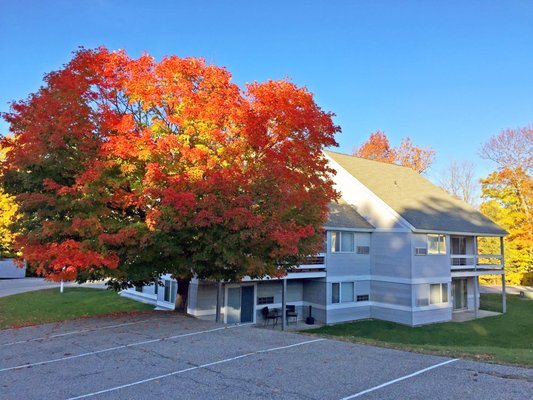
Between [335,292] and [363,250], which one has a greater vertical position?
[363,250]

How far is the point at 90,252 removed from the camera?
34.8ft

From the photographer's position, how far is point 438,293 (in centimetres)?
2403

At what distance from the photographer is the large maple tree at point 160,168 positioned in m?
10.8

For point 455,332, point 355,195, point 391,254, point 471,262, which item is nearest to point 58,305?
point 355,195

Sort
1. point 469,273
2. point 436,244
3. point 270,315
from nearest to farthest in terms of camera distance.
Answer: point 270,315 → point 436,244 → point 469,273

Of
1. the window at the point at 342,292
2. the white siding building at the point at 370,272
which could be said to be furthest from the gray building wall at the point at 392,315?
the window at the point at 342,292

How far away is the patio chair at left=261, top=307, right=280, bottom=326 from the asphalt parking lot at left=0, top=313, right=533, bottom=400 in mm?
9610

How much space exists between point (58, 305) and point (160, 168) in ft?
57.9

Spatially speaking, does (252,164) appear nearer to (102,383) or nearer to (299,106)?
(299,106)

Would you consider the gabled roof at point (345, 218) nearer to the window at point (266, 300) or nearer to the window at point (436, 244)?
the window at point (436, 244)

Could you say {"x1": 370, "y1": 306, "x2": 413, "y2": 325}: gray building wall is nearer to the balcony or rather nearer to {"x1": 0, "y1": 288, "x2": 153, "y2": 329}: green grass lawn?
the balcony

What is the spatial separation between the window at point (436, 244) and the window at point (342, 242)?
447 cm

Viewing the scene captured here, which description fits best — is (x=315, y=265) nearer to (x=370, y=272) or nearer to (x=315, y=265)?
(x=315, y=265)

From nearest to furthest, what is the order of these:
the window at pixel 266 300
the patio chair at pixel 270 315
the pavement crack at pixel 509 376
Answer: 1. the pavement crack at pixel 509 376
2. the patio chair at pixel 270 315
3. the window at pixel 266 300
